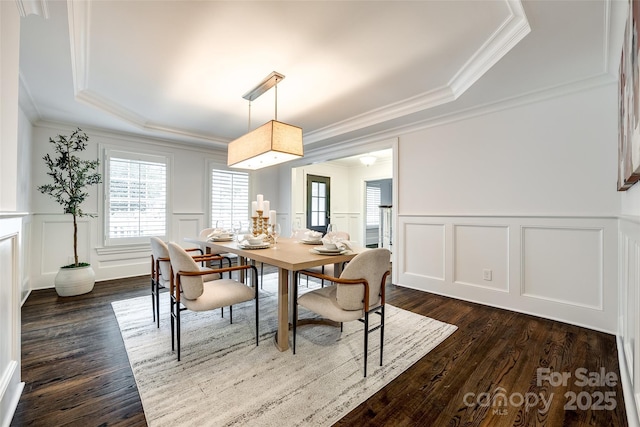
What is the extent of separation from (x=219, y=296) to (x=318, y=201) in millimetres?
5258

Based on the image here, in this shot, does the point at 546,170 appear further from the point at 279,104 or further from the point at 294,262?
the point at 279,104

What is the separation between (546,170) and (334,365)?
111 inches

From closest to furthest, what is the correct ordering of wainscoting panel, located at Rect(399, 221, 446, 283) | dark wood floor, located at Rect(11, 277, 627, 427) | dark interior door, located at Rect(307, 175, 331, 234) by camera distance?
dark wood floor, located at Rect(11, 277, 627, 427)
wainscoting panel, located at Rect(399, 221, 446, 283)
dark interior door, located at Rect(307, 175, 331, 234)

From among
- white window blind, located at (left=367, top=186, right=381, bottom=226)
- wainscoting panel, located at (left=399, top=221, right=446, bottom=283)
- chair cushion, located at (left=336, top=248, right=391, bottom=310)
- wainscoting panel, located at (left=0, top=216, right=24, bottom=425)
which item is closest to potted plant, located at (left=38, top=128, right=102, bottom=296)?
wainscoting panel, located at (left=0, top=216, right=24, bottom=425)

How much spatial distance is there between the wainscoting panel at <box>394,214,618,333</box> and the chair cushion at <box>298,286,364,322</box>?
208 centimetres

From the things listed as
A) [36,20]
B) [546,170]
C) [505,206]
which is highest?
[36,20]

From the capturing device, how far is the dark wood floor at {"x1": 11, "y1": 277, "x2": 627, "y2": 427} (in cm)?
141

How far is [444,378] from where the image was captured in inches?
67.8

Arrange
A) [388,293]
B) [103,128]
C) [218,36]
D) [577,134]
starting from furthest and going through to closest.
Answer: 1. [103,128]
2. [388,293]
3. [577,134]
4. [218,36]

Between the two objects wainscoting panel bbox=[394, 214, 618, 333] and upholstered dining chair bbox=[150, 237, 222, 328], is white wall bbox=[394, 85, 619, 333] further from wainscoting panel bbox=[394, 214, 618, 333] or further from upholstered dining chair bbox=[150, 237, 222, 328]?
upholstered dining chair bbox=[150, 237, 222, 328]

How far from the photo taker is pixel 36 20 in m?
1.73

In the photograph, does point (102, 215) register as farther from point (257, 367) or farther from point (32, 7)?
point (257, 367)

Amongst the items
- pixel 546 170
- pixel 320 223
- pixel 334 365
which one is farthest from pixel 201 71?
pixel 320 223

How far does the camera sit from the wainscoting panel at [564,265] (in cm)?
245
